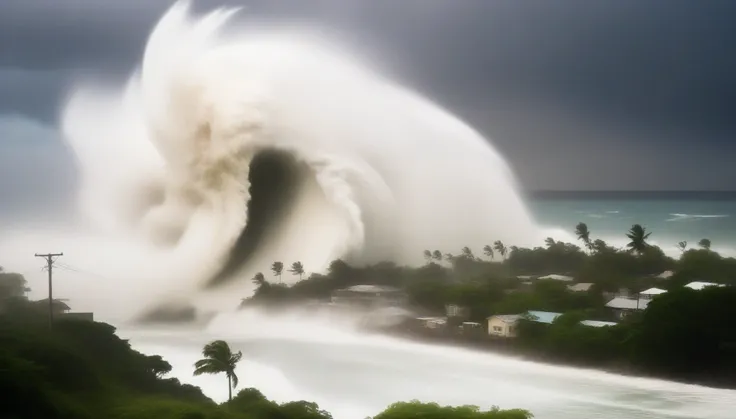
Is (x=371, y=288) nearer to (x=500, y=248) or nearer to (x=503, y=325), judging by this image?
(x=503, y=325)

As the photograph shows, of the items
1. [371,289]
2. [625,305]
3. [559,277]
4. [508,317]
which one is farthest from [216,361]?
[559,277]

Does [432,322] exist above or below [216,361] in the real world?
above

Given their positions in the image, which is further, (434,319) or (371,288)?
(371,288)

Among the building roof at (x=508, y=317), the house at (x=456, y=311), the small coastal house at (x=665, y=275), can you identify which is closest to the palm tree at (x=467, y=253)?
the house at (x=456, y=311)

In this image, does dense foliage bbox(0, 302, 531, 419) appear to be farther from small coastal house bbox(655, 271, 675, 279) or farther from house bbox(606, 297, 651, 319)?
small coastal house bbox(655, 271, 675, 279)

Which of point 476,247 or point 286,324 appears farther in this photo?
point 476,247

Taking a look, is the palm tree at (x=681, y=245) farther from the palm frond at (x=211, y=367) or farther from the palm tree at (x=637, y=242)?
the palm frond at (x=211, y=367)

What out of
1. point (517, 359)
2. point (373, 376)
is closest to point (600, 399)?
point (517, 359)

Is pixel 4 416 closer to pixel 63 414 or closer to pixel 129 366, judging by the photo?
pixel 63 414
